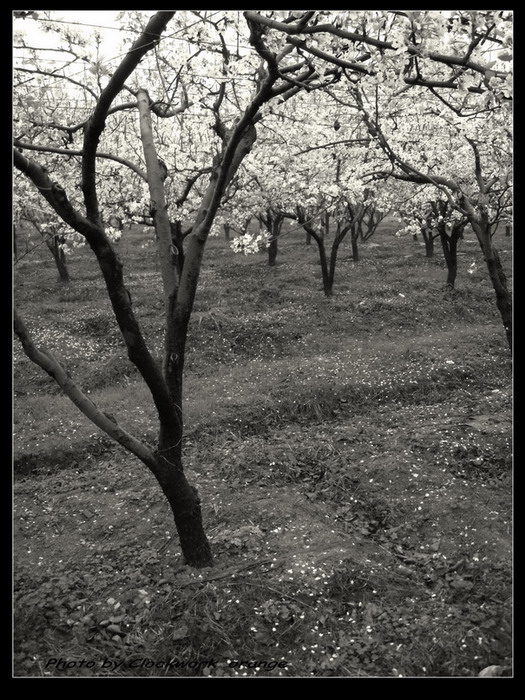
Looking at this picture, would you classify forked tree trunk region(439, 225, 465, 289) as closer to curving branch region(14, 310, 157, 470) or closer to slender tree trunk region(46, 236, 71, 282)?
slender tree trunk region(46, 236, 71, 282)

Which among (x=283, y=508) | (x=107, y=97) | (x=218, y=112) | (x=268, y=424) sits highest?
(x=218, y=112)

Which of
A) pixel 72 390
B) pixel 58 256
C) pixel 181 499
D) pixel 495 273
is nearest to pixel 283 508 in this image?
pixel 181 499

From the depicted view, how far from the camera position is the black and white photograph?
19.9 feet

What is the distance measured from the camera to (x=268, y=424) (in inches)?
522

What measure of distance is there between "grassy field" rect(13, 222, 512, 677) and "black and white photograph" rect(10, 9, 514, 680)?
40mm

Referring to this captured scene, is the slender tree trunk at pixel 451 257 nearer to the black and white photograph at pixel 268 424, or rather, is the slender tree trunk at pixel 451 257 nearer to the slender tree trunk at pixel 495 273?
the black and white photograph at pixel 268 424

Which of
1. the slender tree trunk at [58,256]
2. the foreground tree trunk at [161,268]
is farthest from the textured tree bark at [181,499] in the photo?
the slender tree trunk at [58,256]

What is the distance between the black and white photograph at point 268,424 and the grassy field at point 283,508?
4cm

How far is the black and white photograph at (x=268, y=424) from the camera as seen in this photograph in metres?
6.07

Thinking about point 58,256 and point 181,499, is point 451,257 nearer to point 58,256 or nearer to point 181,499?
point 58,256

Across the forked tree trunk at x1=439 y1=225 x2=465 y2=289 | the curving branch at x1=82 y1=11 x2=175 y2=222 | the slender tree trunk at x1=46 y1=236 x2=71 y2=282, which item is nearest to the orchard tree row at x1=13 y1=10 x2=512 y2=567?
the curving branch at x1=82 y1=11 x2=175 y2=222

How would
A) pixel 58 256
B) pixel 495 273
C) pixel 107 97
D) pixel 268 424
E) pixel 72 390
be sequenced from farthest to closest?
pixel 58 256
pixel 268 424
pixel 495 273
pixel 72 390
pixel 107 97

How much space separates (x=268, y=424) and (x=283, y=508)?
399cm
